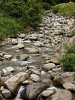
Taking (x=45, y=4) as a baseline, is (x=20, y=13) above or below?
above

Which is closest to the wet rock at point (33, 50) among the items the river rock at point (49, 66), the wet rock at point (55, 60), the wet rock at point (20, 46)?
the wet rock at point (20, 46)

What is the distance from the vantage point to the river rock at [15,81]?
8211 millimetres

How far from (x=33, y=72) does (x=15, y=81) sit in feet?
3.82

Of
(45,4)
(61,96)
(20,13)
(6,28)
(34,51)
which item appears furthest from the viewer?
(45,4)

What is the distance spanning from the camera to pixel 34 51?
1217cm

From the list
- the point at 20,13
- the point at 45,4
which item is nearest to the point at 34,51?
the point at 20,13

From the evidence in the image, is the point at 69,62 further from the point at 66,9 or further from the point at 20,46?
the point at 66,9

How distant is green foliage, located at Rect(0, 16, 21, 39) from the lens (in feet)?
49.5

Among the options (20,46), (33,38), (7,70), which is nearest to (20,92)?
(7,70)

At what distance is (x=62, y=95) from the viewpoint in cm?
758

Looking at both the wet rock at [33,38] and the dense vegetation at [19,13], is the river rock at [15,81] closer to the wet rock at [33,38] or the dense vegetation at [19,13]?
the wet rock at [33,38]

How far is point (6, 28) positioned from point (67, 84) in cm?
813

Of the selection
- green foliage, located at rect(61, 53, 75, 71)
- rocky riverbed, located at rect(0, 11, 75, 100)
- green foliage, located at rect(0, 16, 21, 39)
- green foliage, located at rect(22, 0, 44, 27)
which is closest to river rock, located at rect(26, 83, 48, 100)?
rocky riverbed, located at rect(0, 11, 75, 100)

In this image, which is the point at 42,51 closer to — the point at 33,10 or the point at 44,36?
the point at 44,36
